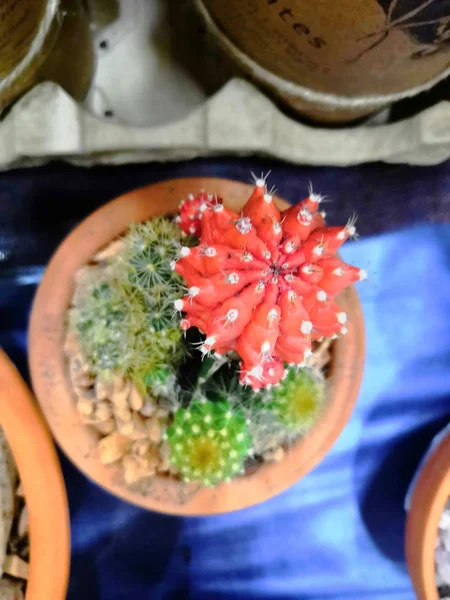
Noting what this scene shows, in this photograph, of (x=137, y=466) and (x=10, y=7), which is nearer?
(x=10, y=7)

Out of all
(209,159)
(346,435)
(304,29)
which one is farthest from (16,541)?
(304,29)

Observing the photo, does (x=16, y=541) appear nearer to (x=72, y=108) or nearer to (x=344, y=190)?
(x=72, y=108)

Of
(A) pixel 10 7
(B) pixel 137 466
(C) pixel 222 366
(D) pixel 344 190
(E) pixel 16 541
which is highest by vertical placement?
(A) pixel 10 7

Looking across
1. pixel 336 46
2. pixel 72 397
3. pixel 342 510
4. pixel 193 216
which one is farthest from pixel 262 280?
pixel 342 510

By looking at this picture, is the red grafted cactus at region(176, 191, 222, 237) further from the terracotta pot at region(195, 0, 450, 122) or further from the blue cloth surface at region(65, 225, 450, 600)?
the blue cloth surface at region(65, 225, 450, 600)

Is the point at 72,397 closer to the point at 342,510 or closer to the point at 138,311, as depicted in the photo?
the point at 138,311

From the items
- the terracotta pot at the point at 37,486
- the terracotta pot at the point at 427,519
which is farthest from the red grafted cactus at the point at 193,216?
the terracotta pot at the point at 427,519
